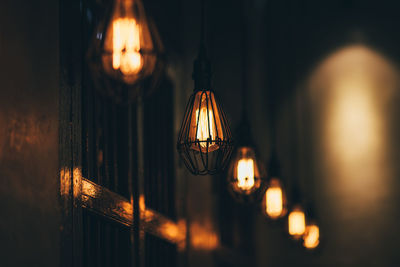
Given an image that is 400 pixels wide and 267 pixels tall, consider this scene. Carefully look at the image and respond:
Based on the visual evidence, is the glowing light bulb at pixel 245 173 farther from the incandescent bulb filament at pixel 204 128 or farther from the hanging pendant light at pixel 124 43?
the hanging pendant light at pixel 124 43

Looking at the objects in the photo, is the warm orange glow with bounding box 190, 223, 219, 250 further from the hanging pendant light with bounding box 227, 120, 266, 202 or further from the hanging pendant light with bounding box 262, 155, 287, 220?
the hanging pendant light with bounding box 227, 120, 266, 202

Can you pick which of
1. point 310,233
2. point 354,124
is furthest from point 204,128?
point 354,124

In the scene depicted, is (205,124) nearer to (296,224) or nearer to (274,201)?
(274,201)

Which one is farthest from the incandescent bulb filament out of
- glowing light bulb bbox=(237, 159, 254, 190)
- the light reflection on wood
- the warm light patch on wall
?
the warm light patch on wall

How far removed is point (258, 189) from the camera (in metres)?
2.20

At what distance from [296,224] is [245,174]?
176 centimetres

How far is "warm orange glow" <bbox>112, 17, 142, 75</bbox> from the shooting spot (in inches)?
50.6

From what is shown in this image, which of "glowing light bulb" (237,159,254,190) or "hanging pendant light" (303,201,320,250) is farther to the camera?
"hanging pendant light" (303,201,320,250)

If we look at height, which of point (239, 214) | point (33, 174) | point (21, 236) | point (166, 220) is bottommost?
point (21, 236)

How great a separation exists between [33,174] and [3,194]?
6.6 inches

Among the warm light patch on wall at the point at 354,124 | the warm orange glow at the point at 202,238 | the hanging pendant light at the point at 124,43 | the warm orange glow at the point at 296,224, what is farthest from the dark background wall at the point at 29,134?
the warm light patch on wall at the point at 354,124

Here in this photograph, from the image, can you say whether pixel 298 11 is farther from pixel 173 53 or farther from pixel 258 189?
pixel 258 189

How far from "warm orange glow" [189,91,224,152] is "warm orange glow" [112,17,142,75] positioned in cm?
25

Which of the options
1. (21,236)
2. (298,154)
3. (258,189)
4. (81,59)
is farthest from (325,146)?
(21,236)
